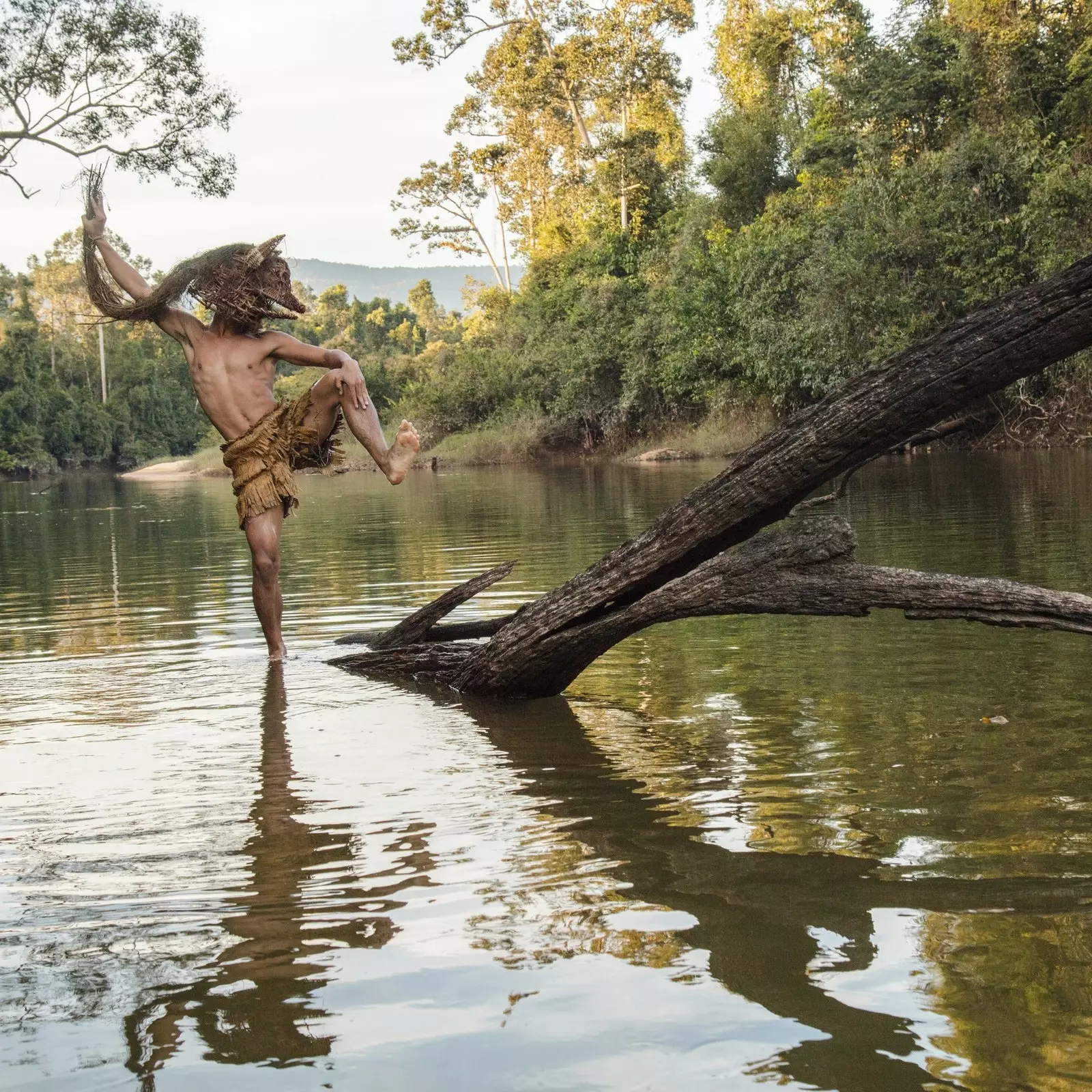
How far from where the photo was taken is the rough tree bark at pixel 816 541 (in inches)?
151

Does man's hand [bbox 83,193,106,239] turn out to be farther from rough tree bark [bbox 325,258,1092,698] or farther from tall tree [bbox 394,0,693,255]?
tall tree [bbox 394,0,693,255]

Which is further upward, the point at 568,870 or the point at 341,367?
the point at 341,367

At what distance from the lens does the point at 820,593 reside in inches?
168

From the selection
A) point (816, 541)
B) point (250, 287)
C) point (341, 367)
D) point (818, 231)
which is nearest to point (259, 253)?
point (250, 287)

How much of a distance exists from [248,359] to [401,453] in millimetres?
1138

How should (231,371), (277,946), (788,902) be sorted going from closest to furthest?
(277,946)
(788,902)
(231,371)

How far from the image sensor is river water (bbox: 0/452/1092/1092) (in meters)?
2.11

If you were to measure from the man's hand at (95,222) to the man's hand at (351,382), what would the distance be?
1546mm

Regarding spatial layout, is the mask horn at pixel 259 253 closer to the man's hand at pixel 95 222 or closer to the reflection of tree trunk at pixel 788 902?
the man's hand at pixel 95 222

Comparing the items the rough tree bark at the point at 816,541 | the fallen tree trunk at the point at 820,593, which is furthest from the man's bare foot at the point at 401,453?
the fallen tree trunk at the point at 820,593

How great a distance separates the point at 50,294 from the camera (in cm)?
8406

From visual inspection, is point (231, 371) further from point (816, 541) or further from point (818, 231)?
point (818, 231)

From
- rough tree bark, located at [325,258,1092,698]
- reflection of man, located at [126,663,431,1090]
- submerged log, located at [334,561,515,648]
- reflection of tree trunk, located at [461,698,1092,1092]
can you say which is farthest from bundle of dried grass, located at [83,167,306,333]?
reflection of tree trunk, located at [461,698,1092,1092]

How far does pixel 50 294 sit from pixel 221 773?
8798 centimetres
